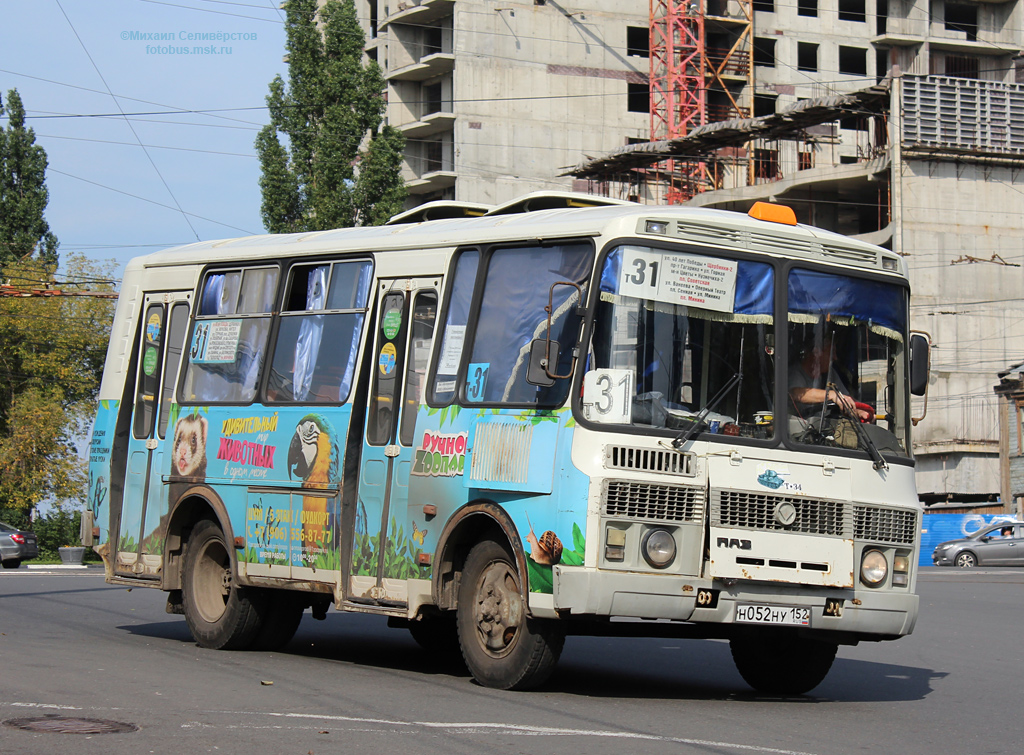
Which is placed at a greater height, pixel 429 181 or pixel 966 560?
pixel 429 181

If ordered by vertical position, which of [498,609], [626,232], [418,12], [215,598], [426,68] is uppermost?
[418,12]

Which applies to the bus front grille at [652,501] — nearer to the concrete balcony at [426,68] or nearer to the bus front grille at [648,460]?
the bus front grille at [648,460]

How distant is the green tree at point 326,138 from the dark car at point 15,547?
1174 cm

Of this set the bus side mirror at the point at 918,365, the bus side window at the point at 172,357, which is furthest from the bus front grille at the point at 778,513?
the bus side window at the point at 172,357

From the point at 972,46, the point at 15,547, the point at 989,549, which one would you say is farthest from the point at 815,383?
the point at 972,46

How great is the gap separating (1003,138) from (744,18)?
17022mm

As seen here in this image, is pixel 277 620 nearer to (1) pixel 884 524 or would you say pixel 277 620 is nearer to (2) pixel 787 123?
(1) pixel 884 524

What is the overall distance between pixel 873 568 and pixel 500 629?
2.57 meters

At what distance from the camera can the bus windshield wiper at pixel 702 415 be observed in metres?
9.34

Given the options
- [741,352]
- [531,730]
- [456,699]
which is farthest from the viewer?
[741,352]

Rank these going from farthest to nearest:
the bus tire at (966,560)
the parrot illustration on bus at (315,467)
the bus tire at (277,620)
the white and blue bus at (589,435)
Answer: the bus tire at (966,560) → the bus tire at (277,620) → the parrot illustration on bus at (315,467) → the white and blue bus at (589,435)

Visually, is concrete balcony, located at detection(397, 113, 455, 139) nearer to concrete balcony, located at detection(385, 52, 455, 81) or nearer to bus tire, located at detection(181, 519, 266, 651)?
concrete balcony, located at detection(385, 52, 455, 81)

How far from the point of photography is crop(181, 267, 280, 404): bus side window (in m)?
12.7

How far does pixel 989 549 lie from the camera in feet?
140
